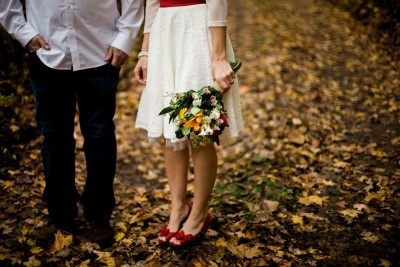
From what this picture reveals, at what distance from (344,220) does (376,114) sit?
257 centimetres

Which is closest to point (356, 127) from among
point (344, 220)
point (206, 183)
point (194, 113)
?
point (344, 220)

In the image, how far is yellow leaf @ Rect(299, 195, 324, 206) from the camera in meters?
3.42

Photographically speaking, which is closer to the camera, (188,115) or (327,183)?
(188,115)

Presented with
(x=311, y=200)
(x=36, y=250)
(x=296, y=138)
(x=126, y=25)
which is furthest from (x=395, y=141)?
(x=36, y=250)

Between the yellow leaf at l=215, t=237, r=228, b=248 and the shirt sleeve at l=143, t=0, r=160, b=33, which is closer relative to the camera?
the shirt sleeve at l=143, t=0, r=160, b=33

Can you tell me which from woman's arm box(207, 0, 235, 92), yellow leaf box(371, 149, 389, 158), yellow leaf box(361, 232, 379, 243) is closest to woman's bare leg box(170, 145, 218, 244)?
woman's arm box(207, 0, 235, 92)

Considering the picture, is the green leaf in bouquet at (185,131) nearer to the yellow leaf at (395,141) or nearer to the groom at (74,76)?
the groom at (74,76)

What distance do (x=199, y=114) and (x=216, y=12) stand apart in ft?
2.08

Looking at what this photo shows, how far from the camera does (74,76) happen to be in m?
2.57

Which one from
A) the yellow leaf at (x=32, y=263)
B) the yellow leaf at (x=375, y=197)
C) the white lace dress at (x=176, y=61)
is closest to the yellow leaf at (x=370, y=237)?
the yellow leaf at (x=375, y=197)

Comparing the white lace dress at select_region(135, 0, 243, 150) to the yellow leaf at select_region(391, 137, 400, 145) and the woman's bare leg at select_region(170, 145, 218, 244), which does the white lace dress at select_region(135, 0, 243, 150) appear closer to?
the woman's bare leg at select_region(170, 145, 218, 244)

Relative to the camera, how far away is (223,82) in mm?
2348

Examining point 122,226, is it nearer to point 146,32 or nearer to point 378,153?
point 146,32

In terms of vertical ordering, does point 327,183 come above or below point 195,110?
below
